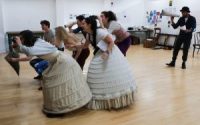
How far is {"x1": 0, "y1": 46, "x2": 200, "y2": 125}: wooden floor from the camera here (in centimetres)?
318

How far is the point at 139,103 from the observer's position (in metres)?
3.80

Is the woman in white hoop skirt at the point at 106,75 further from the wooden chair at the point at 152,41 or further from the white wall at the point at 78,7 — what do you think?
the wooden chair at the point at 152,41

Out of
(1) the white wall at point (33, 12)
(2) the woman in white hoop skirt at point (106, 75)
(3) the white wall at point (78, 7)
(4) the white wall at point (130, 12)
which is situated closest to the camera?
(2) the woman in white hoop skirt at point (106, 75)

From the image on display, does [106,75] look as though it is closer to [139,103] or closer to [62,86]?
[62,86]

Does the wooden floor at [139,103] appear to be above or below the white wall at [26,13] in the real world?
below

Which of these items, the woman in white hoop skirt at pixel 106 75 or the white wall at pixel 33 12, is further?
the white wall at pixel 33 12

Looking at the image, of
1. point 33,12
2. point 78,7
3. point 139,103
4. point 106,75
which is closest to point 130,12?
point 78,7

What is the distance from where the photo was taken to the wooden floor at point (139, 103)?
10.4 ft

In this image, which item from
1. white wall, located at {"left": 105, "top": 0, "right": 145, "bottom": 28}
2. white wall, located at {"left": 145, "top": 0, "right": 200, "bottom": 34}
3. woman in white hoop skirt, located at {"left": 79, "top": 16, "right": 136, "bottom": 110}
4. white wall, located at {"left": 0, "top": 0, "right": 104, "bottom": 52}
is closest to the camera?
woman in white hoop skirt, located at {"left": 79, "top": 16, "right": 136, "bottom": 110}

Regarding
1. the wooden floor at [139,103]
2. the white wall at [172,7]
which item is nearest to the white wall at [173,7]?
the white wall at [172,7]

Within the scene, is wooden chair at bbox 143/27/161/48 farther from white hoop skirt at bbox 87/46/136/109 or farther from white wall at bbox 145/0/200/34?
white hoop skirt at bbox 87/46/136/109

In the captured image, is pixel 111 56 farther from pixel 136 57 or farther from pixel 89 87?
pixel 136 57

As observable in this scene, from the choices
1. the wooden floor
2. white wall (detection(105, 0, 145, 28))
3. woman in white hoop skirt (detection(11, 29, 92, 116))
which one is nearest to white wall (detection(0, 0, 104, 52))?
white wall (detection(105, 0, 145, 28))

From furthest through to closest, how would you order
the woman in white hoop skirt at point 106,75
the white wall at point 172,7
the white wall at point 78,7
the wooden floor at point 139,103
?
1. the white wall at point 78,7
2. the white wall at point 172,7
3. the woman in white hoop skirt at point 106,75
4. the wooden floor at point 139,103
